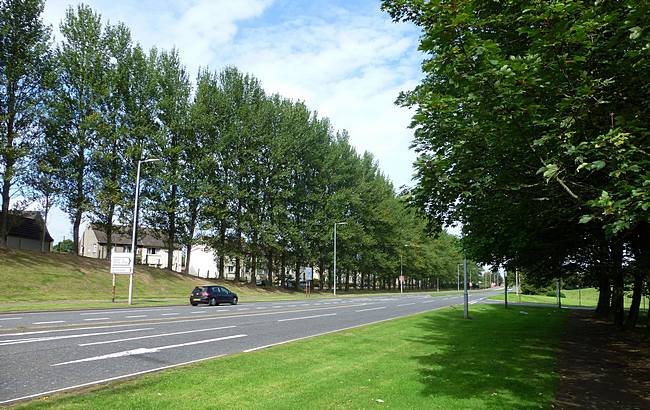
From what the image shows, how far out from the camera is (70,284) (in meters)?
33.8

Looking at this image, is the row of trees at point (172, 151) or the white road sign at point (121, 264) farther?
the row of trees at point (172, 151)

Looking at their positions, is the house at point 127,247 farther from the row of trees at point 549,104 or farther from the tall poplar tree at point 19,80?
the row of trees at point 549,104

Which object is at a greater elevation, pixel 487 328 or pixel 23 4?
pixel 23 4

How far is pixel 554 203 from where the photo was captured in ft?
24.4

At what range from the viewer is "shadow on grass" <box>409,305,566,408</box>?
7445 millimetres

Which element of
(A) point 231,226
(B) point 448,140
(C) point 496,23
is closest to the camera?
(C) point 496,23

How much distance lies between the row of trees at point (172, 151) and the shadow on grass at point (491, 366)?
33.2 meters

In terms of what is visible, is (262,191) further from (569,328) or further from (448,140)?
(448,140)

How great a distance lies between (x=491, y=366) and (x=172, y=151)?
40479 millimetres

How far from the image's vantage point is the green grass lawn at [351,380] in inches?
264

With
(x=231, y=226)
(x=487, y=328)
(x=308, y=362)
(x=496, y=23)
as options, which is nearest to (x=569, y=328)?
(x=487, y=328)

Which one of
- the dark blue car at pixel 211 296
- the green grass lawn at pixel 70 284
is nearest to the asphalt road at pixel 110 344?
the green grass lawn at pixel 70 284

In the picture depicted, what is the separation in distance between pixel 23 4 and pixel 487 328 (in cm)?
3968

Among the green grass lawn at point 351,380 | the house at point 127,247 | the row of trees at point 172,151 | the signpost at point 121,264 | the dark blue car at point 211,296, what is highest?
the row of trees at point 172,151
